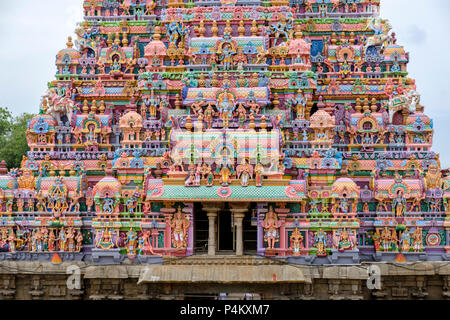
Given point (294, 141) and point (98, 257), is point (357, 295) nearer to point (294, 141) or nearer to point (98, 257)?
point (294, 141)

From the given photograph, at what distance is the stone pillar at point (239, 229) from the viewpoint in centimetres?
2050

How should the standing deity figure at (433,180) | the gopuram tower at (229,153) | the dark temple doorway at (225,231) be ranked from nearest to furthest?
the gopuram tower at (229,153) < the standing deity figure at (433,180) < the dark temple doorway at (225,231)

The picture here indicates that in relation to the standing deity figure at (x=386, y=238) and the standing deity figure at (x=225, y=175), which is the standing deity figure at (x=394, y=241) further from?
the standing deity figure at (x=225, y=175)

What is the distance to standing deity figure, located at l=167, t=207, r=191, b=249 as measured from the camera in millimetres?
20734

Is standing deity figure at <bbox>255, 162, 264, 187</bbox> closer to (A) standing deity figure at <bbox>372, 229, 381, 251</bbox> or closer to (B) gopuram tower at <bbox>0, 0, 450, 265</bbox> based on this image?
(B) gopuram tower at <bbox>0, 0, 450, 265</bbox>

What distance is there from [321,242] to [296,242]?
91 cm

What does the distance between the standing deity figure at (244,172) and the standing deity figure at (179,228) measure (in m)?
2.48

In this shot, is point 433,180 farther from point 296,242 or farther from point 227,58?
point 227,58

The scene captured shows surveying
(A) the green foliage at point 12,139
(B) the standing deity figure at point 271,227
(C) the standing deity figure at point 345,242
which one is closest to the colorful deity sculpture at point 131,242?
(B) the standing deity figure at point 271,227

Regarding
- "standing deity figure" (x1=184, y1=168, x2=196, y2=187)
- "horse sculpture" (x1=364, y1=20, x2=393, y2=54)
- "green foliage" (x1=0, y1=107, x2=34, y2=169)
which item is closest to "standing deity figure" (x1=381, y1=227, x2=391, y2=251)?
"standing deity figure" (x1=184, y1=168, x2=196, y2=187)

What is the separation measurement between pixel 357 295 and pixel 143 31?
15198 millimetres

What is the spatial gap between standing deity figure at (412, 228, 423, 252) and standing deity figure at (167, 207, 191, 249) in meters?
8.28
